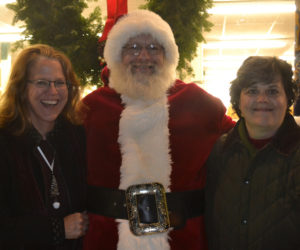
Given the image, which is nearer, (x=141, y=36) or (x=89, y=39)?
(x=141, y=36)

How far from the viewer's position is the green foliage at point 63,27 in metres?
2.34

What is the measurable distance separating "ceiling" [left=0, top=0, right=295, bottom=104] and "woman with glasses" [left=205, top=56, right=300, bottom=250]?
105 inches

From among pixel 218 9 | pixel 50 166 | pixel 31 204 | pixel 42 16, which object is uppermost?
pixel 218 9

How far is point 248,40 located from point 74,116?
8.55m

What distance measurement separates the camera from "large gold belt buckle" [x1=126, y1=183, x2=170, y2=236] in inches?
68.7

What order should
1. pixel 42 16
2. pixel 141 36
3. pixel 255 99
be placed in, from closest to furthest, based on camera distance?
pixel 255 99 < pixel 141 36 < pixel 42 16

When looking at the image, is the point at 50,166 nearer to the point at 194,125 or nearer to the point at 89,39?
the point at 194,125

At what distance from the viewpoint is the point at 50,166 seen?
1.77 metres

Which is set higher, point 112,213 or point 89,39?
point 89,39

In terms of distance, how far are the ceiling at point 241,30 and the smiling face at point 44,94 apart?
2.73 m

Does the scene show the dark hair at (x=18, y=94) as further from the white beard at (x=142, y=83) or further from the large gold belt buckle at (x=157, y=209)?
the large gold belt buckle at (x=157, y=209)

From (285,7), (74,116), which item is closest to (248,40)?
(285,7)

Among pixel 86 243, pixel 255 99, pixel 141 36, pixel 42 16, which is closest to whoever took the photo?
pixel 255 99

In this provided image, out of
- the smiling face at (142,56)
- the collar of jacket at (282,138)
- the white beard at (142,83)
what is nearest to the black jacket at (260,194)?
the collar of jacket at (282,138)
